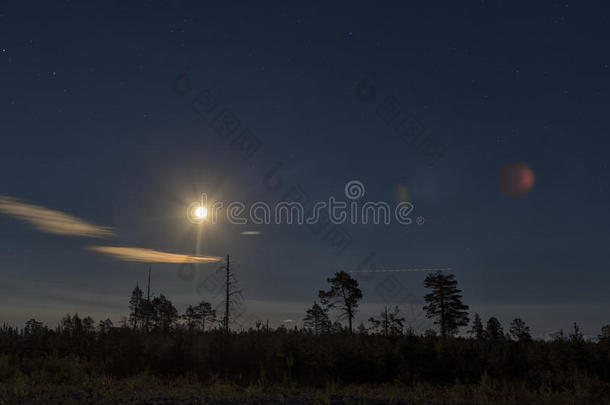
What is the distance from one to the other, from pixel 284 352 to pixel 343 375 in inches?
107

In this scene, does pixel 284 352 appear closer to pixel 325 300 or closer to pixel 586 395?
pixel 586 395

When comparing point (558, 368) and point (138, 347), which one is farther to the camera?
point (138, 347)

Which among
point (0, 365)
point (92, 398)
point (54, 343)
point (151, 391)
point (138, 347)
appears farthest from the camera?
point (54, 343)

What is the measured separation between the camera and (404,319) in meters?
49.9

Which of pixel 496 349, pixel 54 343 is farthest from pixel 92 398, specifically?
pixel 496 349

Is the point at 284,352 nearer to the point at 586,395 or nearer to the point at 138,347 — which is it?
the point at 138,347

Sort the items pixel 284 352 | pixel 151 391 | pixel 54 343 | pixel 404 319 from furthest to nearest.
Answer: pixel 404 319
pixel 54 343
pixel 284 352
pixel 151 391

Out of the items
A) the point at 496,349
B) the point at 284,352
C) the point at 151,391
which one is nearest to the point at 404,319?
the point at 496,349

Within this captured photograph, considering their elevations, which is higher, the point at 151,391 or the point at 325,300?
the point at 325,300

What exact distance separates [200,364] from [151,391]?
257 inches

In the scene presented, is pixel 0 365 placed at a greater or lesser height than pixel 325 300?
lesser

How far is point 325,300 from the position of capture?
51.6m

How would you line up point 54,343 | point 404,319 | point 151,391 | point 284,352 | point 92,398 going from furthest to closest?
point 404,319 → point 54,343 → point 284,352 → point 151,391 → point 92,398

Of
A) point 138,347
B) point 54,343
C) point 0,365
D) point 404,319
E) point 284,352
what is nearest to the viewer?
point 0,365
